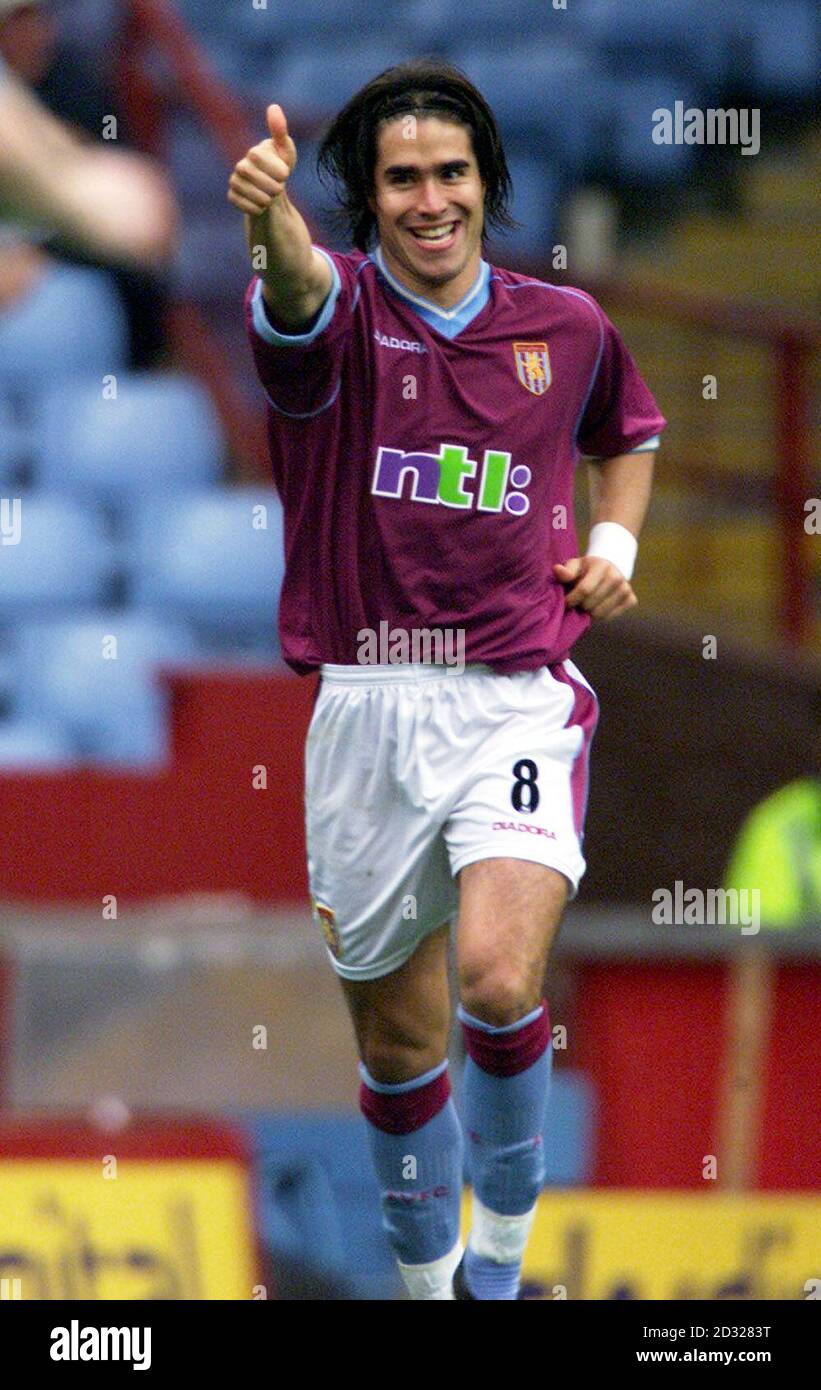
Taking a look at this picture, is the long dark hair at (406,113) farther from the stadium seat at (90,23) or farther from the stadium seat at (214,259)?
the stadium seat at (90,23)

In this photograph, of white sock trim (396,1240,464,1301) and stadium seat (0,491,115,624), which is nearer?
white sock trim (396,1240,464,1301)

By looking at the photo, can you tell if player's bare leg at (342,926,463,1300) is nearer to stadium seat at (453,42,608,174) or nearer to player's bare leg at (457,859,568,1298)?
player's bare leg at (457,859,568,1298)

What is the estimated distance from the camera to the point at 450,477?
3498 mm

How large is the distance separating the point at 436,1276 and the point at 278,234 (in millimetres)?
1869

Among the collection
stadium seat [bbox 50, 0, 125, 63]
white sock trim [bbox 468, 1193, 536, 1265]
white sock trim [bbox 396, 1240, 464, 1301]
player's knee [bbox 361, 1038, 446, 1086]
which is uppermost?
stadium seat [bbox 50, 0, 125, 63]

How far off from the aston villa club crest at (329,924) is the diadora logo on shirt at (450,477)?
0.73 metres

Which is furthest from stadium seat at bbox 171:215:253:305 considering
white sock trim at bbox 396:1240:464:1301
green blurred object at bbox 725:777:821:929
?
white sock trim at bbox 396:1240:464:1301

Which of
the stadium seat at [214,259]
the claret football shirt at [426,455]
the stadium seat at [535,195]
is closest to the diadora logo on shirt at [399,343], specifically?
the claret football shirt at [426,455]

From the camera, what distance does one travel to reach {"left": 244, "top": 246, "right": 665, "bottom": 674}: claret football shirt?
3.50m

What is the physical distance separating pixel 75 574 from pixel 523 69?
4145 mm

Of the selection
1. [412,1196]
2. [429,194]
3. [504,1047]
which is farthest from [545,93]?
[504,1047]

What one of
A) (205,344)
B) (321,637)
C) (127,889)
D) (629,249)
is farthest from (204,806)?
(629,249)

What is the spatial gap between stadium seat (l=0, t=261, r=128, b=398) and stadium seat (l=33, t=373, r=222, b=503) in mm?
139

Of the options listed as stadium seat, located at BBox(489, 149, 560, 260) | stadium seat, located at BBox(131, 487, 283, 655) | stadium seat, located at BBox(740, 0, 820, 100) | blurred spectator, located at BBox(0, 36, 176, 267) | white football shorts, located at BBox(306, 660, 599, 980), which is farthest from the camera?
stadium seat, located at BBox(740, 0, 820, 100)
